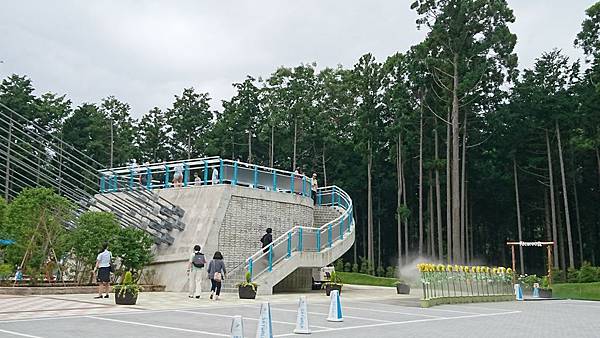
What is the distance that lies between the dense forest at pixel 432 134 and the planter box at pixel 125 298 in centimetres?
2369

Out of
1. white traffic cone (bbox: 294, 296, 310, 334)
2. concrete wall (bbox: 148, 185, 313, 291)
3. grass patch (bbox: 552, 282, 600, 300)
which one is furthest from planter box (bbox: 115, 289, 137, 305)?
grass patch (bbox: 552, 282, 600, 300)

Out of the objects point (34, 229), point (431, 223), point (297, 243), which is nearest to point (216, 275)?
point (297, 243)

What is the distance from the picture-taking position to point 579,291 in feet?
88.6

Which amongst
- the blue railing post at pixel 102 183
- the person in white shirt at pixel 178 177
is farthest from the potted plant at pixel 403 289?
the blue railing post at pixel 102 183

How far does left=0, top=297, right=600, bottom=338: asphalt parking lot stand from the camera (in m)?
9.63

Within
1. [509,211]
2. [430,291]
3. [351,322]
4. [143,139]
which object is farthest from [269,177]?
[143,139]

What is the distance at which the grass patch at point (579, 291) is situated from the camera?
26.1 m

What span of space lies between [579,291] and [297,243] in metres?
14.4

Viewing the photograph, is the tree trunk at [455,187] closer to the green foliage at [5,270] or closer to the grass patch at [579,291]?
the grass patch at [579,291]

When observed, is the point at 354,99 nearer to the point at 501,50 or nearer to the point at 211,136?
the point at 211,136

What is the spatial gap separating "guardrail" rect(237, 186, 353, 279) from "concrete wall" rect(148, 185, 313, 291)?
3.30ft

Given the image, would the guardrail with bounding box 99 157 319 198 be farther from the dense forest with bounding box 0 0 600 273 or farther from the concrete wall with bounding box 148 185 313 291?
the dense forest with bounding box 0 0 600 273

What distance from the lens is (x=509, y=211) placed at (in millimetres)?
52188

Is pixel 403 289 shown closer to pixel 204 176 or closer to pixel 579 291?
pixel 204 176
